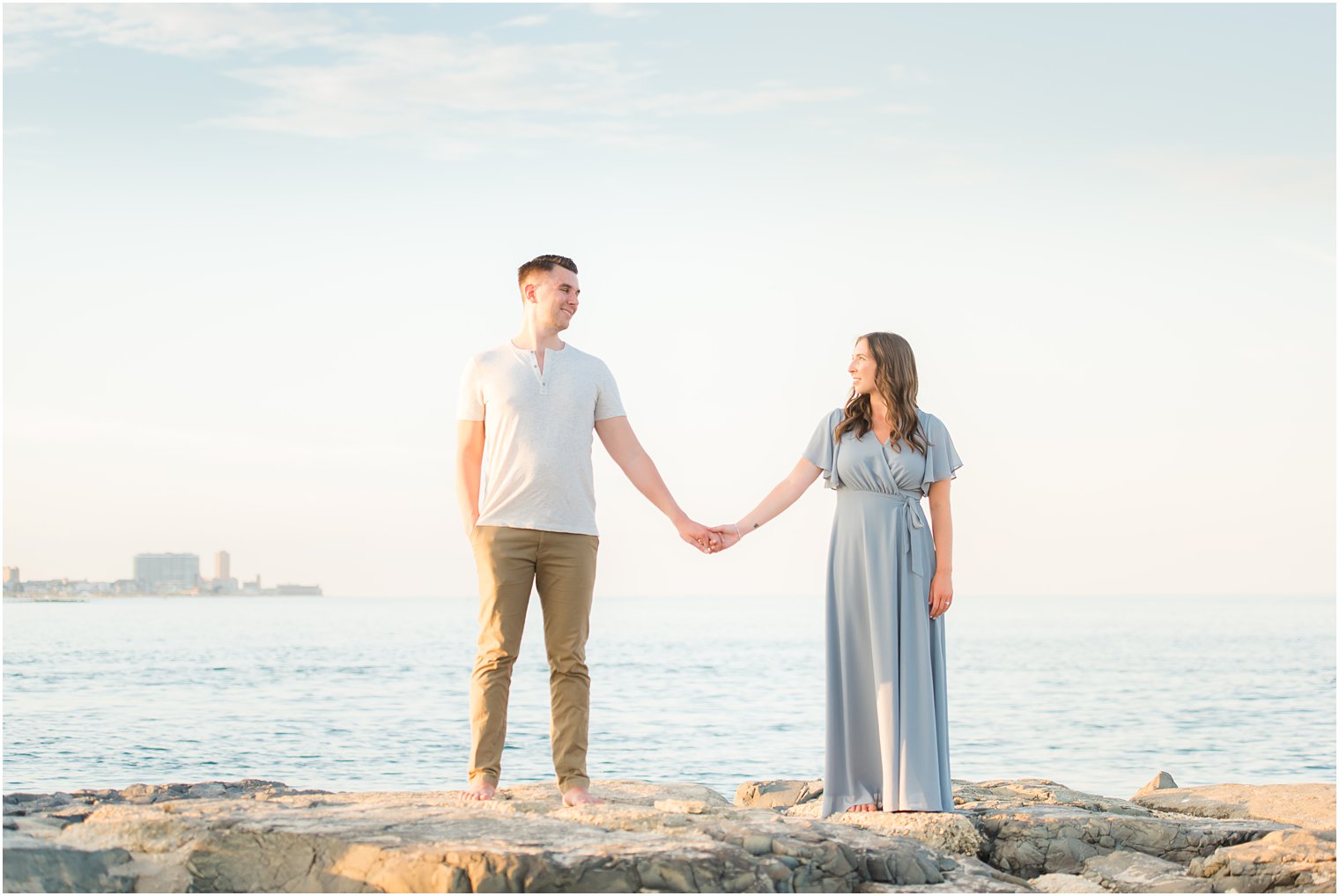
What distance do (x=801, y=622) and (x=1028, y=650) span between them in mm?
27273

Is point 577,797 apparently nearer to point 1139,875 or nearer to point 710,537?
point 710,537

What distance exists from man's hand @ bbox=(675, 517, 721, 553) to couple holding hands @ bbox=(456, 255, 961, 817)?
0.23 metres

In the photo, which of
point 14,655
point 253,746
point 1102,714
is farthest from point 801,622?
point 253,746

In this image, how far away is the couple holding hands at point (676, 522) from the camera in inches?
205

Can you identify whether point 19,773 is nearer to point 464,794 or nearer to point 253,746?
point 253,746

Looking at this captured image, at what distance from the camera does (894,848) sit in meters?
4.58

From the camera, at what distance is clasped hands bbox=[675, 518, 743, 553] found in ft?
20.4

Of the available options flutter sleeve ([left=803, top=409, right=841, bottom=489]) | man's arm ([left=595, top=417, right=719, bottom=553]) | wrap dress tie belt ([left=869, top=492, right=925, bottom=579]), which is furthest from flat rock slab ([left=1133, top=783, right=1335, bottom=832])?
man's arm ([left=595, top=417, right=719, bottom=553])

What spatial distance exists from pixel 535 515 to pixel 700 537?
52.1 inches

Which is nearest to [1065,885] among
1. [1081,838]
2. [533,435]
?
[1081,838]

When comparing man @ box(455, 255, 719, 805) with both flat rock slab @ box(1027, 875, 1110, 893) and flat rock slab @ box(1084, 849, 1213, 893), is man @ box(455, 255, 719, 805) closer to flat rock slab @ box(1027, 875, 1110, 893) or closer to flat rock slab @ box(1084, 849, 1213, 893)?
flat rock slab @ box(1027, 875, 1110, 893)

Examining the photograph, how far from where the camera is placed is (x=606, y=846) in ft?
13.9

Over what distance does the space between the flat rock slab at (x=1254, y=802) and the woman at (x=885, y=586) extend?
1.93 m

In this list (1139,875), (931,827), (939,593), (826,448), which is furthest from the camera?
(826,448)
